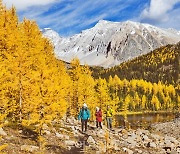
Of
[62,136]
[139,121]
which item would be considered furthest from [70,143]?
[139,121]

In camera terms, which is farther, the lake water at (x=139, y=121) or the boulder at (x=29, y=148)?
the lake water at (x=139, y=121)

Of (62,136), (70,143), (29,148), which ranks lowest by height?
(70,143)

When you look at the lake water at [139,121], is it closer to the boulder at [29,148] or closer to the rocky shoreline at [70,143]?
the rocky shoreline at [70,143]

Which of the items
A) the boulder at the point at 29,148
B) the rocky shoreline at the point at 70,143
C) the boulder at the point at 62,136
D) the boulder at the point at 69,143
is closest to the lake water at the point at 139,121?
the rocky shoreline at the point at 70,143

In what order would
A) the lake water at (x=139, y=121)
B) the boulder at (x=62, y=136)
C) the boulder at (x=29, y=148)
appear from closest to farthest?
the boulder at (x=29, y=148) → the boulder at (x=62, y=136) → the lake water at (x=139, y=121)

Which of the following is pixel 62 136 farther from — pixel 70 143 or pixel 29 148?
pixel 29 148

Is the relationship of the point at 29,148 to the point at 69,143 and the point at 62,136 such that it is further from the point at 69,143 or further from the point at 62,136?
the point at 62,136

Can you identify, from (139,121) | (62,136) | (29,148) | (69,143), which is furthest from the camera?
(139,121)

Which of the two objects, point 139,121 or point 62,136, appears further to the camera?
point 139,121

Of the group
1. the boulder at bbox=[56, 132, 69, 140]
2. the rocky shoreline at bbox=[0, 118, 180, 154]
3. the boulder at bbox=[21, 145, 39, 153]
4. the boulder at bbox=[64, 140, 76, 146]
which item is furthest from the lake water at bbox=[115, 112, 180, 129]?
the boulder at bbox=[21, 145, 39, 153]

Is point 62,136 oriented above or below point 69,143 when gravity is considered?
above

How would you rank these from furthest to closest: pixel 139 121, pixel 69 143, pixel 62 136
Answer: pixel 139 121 → pixel 62 136 → pixel 69 143

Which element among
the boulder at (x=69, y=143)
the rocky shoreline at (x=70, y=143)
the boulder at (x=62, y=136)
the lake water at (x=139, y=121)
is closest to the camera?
the rocky shoreline at (x=70, y=143)

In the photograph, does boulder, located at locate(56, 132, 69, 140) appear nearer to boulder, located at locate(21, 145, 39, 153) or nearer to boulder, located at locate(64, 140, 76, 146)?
boulder, located at locate(64, 140, 76, 146)
